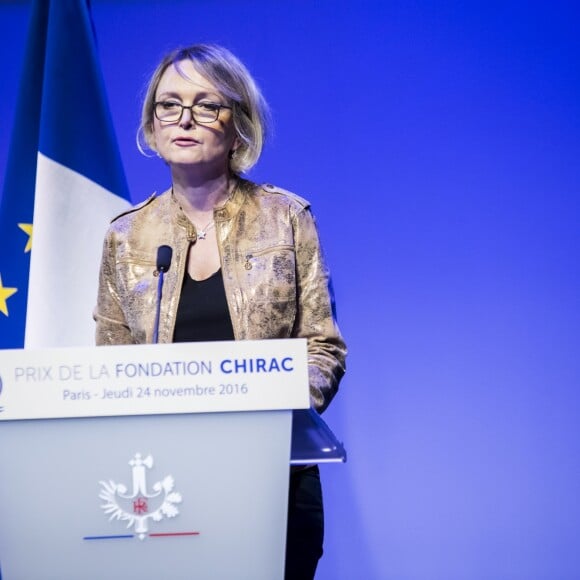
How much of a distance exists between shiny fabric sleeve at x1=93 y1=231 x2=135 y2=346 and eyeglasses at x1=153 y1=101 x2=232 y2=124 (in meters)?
0.28

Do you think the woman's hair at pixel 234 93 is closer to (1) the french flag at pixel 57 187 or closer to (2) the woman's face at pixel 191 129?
(2) the woman's face at pixel 191 129

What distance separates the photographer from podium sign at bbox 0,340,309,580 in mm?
1108

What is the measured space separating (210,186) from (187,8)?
4.29ft

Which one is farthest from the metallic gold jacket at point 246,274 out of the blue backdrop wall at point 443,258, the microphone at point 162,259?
the blue backdrop wall at point 443,258

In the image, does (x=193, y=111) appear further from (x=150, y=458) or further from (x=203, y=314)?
(x=150, y=458)

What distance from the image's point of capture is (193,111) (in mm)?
1771

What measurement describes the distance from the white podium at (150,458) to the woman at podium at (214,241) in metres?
0.45

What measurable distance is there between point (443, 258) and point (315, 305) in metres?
1.16

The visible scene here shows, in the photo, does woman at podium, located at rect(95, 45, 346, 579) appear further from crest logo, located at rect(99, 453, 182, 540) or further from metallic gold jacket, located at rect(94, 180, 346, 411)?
crest logo, located at rect(99, 453, 182, 540)

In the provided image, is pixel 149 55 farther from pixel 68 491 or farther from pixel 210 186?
pixel 68 491

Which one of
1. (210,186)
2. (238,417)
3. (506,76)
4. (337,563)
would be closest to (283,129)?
(506,76)

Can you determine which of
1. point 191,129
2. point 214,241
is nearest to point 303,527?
point 214,241

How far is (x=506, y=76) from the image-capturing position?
9.18 feet

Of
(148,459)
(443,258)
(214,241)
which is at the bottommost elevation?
(148,459)
